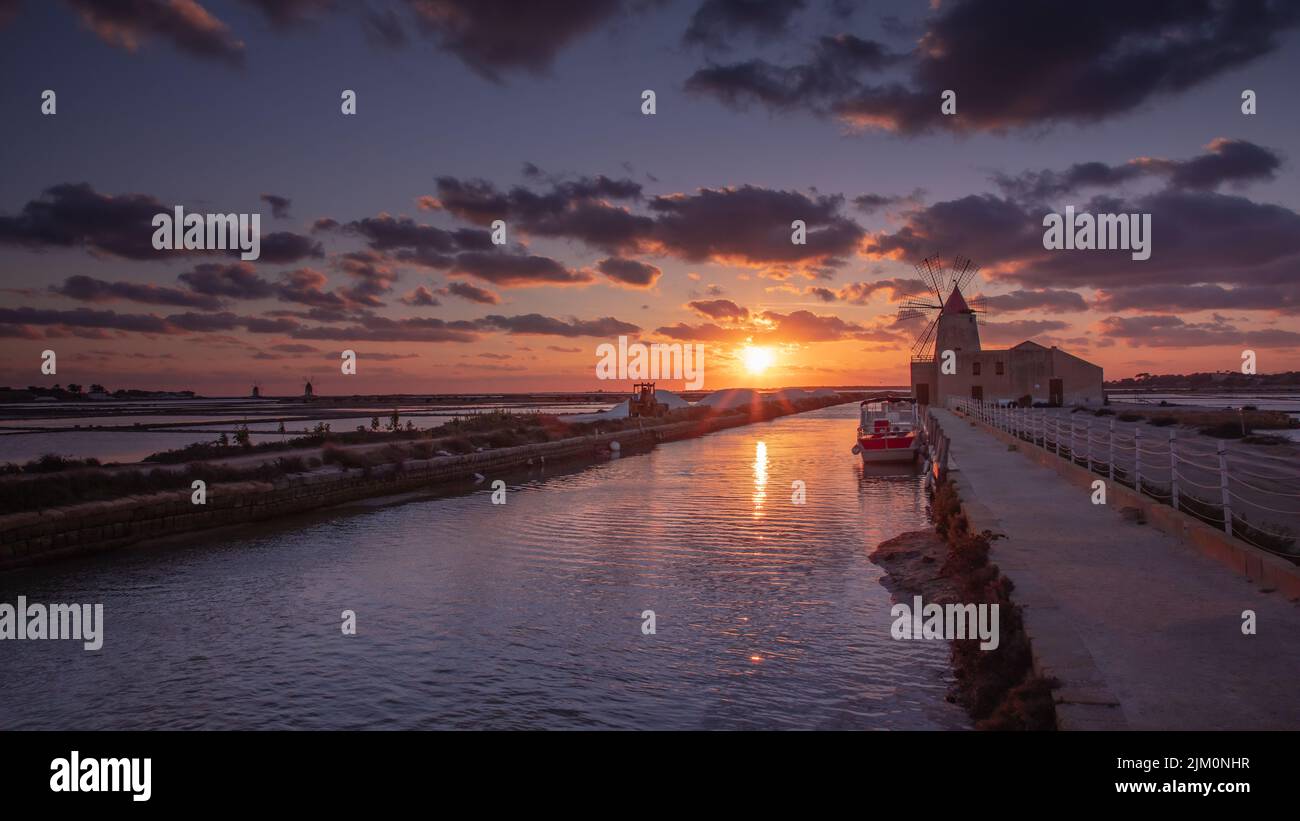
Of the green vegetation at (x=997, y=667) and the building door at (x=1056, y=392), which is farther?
the building door at (x=1056, y=392)

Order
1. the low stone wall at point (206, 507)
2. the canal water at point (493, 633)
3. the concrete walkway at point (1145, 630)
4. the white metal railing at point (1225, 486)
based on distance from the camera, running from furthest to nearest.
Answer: the low stone wall at point (206, 507) < the white metal railing at point (1225, 486) < the canal water at point (493, 633) < the concrete walkway at point (1145, 630)

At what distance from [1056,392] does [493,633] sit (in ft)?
211

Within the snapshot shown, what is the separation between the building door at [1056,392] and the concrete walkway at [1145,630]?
57.8m

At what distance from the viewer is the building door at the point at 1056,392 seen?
64250mm

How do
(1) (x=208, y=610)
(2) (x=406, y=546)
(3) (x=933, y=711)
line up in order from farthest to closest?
(2) (x=406, y=546), (1) (x=208, y=610), (3) (x=933, y=711)

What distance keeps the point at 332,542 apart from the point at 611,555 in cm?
679

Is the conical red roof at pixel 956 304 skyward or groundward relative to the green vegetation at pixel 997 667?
skyward

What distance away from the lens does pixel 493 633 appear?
10359mm

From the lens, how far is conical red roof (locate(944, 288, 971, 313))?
244 feet

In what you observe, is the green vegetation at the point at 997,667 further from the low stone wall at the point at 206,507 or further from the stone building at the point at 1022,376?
the stone building at the point at 1022,376

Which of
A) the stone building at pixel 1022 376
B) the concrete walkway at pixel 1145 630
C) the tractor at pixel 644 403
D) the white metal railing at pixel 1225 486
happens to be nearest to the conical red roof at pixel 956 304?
the stone building at pixel 1022 376
